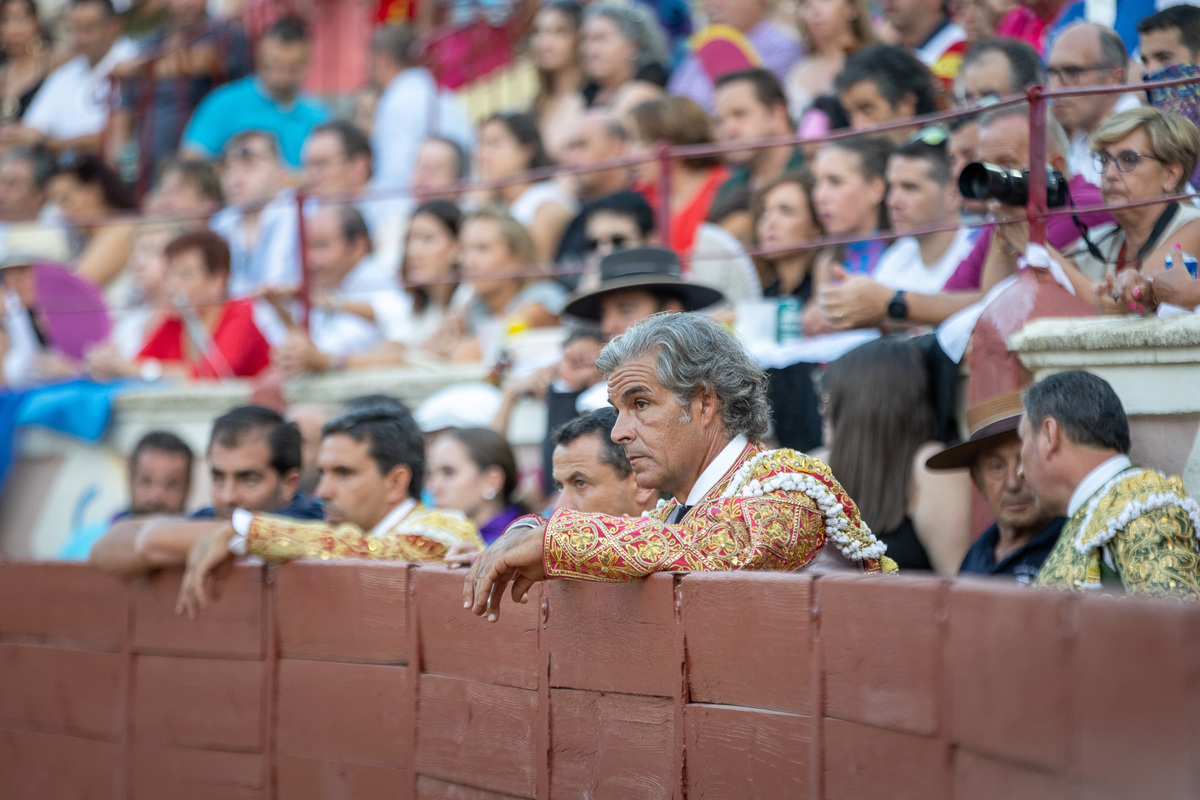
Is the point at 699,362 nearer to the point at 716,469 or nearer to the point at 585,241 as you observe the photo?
the point at 716,469

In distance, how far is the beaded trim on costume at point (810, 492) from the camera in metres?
3.29

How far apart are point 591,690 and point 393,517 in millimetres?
1729

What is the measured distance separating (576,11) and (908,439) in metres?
5.17

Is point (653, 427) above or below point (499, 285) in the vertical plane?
below

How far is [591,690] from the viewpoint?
3564 millimetres

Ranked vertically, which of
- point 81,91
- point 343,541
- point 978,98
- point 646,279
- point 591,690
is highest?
point 81,91

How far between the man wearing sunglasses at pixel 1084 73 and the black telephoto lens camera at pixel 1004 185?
52 centimetres

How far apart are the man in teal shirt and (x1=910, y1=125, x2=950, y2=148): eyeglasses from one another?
18.6 ft

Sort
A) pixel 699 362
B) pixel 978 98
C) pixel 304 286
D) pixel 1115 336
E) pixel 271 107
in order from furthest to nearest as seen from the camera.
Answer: pixel 271 107, pixel 304 286, pixel 978 98, pixel 1115 336, pixel 699 362

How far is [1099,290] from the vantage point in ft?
14.1

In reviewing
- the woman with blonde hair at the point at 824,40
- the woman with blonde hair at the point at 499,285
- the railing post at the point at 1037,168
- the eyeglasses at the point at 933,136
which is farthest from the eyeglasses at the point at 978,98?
the woman with blonde hair at the point at 499,285

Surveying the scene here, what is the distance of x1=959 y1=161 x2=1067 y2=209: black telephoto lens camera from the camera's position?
4.62 meters

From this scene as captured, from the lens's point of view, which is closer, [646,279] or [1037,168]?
[1037,168]

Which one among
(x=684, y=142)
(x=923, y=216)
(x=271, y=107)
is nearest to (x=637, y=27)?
(x=684, y=142)
